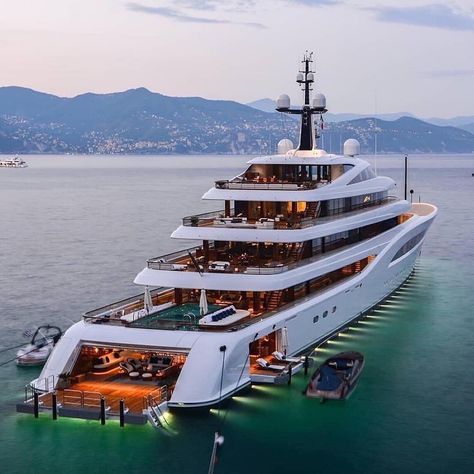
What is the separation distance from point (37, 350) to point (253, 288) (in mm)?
9554

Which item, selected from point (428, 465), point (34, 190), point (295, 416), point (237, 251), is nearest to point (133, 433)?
point (295, 416)

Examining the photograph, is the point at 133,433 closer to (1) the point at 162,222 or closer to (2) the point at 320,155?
(2) the point at 320,155

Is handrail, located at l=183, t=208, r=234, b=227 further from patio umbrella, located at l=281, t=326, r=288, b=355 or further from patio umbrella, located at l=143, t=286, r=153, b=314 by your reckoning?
patio umbrella, located at l=281, t=326, r=288, b=355

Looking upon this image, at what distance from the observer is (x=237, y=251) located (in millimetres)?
35969

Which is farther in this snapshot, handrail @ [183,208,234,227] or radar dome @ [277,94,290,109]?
radar dome @ [277,94,290,109]

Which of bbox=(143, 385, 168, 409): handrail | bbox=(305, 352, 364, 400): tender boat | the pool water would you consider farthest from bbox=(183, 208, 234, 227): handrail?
→ bbox=(143, 385, 168, 409): handrail

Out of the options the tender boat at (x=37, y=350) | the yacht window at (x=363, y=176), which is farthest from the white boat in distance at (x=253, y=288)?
the tender boat at (x=37, y=350)

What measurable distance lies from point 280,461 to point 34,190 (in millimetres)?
140517

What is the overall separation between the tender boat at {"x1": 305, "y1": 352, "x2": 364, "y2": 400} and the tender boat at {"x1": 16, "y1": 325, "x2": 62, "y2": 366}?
1119cm

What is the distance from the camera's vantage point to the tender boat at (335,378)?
92.5 ft

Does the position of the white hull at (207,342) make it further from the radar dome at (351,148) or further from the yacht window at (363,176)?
the radar dome at (351,148)

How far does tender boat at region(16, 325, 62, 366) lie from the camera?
107ft

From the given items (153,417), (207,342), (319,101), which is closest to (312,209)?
(319,101)

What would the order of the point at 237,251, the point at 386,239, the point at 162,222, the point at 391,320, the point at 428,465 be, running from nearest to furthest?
the point at 428,465 < the point at 237,251 < the point at 391,320 < the point at 386,239 < the point at 162,222
